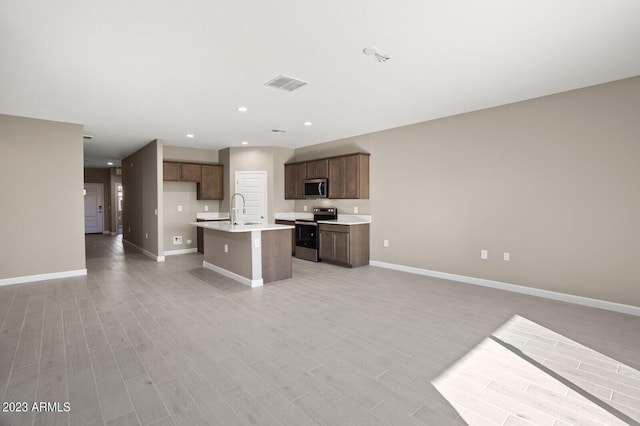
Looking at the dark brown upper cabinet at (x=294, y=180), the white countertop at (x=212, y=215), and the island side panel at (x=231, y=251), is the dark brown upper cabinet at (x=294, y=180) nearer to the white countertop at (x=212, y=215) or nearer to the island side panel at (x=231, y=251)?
the white countertop at (x=212, y=215)

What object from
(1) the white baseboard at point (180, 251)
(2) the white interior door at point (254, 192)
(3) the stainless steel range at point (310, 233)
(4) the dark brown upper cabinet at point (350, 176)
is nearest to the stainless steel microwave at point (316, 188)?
(4) the dark brown upper cabinet at point (350, 176)

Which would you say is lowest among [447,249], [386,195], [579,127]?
[447,249]

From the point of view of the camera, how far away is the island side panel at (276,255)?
16.1 ft

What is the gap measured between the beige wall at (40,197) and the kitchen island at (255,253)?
2262 millimetres

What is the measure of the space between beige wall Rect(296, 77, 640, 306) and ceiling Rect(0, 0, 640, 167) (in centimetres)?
35

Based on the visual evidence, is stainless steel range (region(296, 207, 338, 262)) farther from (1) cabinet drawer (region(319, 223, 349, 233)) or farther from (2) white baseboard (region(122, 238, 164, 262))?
(2) white baseboard (region(122, 238, 164, 262))

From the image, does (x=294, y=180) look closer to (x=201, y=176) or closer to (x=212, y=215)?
(x=201, y=176)

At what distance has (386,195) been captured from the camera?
238 inches

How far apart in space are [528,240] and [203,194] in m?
6.69

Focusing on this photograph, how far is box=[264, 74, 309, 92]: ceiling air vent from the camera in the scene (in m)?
3.50

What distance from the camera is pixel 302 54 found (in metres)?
2.93

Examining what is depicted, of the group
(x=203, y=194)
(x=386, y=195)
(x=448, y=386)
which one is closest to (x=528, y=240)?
(x=386, y=195)

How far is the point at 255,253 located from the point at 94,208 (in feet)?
35.0

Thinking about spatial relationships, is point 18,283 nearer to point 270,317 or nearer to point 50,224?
point 50,224
